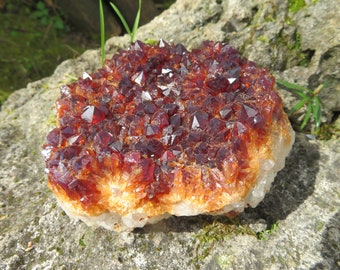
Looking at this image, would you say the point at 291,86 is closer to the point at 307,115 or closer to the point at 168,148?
the point at 307,115

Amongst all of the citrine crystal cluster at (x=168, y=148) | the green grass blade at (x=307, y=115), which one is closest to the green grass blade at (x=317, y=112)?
the green grass blade at (x=307, y=115)

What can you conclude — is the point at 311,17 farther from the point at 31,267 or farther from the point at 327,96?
the point at 31,267

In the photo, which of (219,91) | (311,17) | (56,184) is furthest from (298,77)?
(56,184)

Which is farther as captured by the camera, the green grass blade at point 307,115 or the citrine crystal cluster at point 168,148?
the green grass blade at point 307,115

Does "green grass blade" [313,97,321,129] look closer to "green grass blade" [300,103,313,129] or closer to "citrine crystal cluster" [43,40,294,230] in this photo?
"green grass blade" [300,103,313,129]

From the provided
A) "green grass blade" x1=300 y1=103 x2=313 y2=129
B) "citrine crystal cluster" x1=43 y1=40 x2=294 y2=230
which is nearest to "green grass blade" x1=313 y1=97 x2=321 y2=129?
"green grass blade" x1=300 y1=103 x2=313 y2=129

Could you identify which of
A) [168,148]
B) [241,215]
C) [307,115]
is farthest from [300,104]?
[168,148]

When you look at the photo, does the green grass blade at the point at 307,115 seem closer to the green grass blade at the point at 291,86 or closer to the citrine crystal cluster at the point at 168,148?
the green grass blade at the point at 291,86

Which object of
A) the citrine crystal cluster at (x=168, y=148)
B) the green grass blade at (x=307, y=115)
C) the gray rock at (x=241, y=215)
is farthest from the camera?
the green grass blade at (x=307, y=115)
